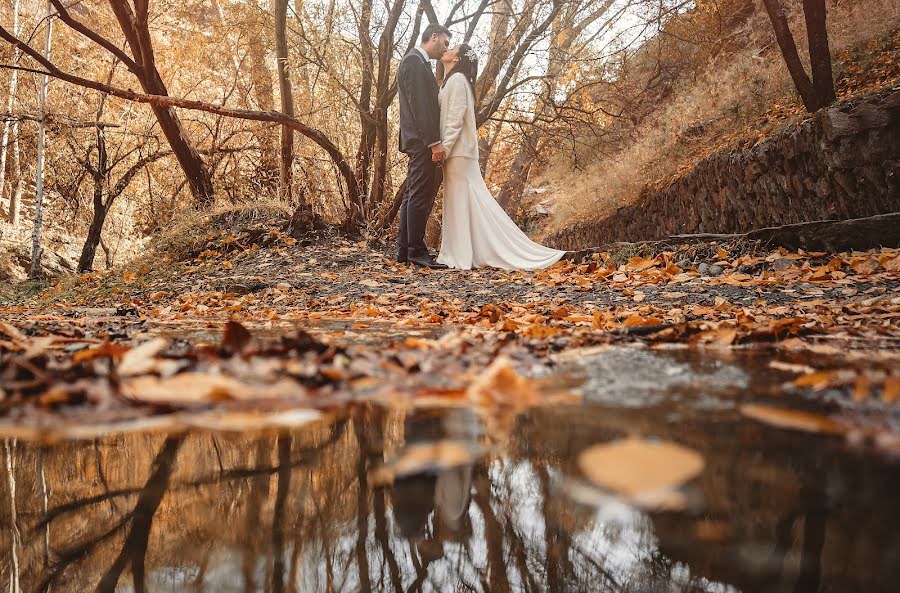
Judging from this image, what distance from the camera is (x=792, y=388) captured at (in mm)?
1024

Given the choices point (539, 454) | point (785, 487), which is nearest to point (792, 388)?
point (785, 487)

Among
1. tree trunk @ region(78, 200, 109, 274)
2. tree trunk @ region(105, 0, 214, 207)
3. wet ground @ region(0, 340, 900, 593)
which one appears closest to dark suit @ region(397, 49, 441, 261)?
tree trunk @ region(105, 0, 214, 207)

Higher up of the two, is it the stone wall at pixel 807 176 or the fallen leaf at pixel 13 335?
the stone wall at pixel 807 176

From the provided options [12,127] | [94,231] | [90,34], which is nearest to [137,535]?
[90,34]

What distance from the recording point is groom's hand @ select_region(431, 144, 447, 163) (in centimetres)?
600

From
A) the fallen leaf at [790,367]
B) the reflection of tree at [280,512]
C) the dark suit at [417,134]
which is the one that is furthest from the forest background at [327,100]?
the reflection of tree at [280,512]

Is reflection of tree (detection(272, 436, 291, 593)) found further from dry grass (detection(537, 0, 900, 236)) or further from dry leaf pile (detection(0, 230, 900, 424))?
dry grass (detection(537, 0, 900, 236))

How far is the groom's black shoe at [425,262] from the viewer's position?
591 cm

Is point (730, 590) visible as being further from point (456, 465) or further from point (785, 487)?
point (456, 465)

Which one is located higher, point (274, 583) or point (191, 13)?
point (191, 13)

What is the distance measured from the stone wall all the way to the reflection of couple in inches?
92.1

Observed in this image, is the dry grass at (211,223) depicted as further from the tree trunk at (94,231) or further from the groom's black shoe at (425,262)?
the tree trunk at (94,231)

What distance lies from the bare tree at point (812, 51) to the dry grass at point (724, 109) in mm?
465

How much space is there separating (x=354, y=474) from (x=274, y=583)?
182 mm
